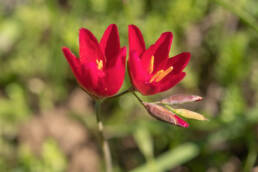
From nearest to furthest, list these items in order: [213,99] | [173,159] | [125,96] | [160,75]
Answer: [160,75] < [173,159] < [125,96] < [213,99]

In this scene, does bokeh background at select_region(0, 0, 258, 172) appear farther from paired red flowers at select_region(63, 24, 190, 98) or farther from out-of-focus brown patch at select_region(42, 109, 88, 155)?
paired red flowers at select_region(63, 24, 190, 98)

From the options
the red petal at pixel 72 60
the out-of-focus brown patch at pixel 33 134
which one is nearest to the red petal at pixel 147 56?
the red petal at pixel 72 60

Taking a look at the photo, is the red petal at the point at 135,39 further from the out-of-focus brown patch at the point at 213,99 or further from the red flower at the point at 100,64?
the out-of-focus brown patch at the point at 213,99

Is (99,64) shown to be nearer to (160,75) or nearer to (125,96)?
(160,75)

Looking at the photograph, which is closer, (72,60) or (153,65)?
(72,60)

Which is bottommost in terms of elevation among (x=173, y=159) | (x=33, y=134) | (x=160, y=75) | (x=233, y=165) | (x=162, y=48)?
(x=233, y=165)

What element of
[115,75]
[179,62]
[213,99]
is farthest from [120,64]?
[213,99]

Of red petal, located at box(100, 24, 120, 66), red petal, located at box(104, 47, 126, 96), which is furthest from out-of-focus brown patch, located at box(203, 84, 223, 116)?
red petal, located at box(104, 47, 126, 96)

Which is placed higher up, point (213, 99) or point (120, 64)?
point (120, 64)
